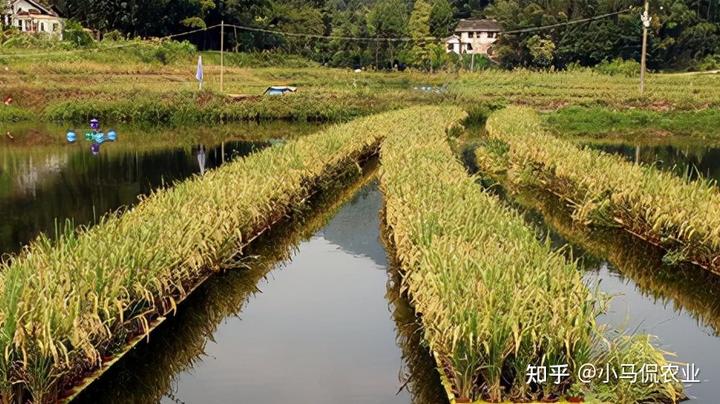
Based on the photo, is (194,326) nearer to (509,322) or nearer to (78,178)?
(509,322)

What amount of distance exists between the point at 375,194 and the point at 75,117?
19.1 metres

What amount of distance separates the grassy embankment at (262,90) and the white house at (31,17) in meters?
13.8

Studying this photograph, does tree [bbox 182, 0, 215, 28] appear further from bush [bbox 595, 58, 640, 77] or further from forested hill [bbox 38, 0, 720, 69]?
bush [bbox 595, 58, 640, 77]

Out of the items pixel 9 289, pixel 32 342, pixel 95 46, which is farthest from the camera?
pixel 95 46

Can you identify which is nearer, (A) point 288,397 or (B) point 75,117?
(A) point 288,397

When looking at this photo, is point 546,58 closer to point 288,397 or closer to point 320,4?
point 320,4

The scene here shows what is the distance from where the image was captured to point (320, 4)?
76250 mm

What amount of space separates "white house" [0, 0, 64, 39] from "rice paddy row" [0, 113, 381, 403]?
5269 centimetres

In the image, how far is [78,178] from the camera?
1559 centimetres

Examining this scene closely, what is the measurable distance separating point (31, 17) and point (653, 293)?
189ft

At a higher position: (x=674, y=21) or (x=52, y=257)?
(x=674, y=21)

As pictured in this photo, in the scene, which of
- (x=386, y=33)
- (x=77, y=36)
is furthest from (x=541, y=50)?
(x=77, y=36)

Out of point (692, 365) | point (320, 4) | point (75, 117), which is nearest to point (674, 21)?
point (320, 4)

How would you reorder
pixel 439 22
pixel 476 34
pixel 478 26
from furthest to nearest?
pixel 476 34 → pixel 478 26 → pixel 439 22
